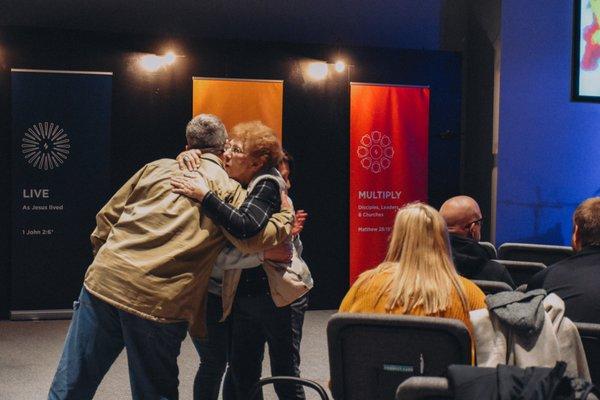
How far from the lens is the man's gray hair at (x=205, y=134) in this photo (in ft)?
9.58

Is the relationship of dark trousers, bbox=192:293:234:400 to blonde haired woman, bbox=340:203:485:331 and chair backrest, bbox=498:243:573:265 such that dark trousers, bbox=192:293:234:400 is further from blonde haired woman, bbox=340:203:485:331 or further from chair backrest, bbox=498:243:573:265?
chair backrest, bbox=498:243:573:265

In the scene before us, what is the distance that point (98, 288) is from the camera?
8.82 feet

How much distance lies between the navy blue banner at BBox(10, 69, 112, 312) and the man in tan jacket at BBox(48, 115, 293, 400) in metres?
4.11

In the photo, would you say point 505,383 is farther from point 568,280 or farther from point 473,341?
point 568,280

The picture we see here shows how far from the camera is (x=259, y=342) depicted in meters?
3.01

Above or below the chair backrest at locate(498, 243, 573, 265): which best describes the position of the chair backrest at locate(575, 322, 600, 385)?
below

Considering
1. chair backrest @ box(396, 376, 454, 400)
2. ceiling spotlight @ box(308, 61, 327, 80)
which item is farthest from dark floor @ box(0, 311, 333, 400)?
chair backrest @ box(396, 376, 454, 400)

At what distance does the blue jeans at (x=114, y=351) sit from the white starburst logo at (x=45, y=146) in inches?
165

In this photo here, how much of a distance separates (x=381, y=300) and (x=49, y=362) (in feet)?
11.5

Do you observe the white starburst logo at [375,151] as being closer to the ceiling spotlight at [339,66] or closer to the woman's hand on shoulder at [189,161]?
the ceiling spotlight at [339,66]

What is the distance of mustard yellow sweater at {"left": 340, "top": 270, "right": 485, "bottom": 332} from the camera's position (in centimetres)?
234

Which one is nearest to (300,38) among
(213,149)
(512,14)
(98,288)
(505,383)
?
(512,14)

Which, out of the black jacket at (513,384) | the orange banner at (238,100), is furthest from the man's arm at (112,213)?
the orange banner at (238,100)

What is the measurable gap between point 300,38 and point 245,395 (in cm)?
498
